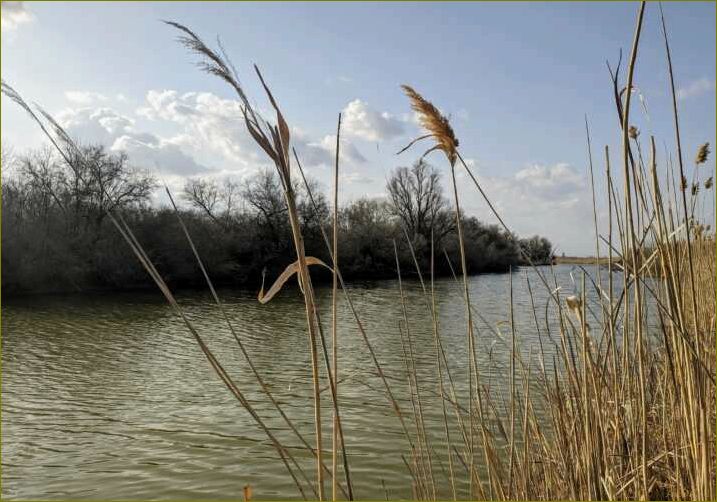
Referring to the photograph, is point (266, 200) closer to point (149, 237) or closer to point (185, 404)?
point (149, 237)

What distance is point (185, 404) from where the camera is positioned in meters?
8.55

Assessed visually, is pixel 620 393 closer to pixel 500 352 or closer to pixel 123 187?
pixel 500 352

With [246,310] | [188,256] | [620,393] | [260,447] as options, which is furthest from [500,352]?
[188,256]

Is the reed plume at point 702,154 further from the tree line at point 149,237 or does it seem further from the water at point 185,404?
the tree line at point 149,237

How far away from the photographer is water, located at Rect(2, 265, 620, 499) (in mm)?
5703

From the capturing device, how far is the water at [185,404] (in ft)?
18.7

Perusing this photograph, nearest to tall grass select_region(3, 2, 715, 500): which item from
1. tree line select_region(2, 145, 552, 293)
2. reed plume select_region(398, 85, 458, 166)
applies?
reed plume select_region(398, 85, 458, 166)

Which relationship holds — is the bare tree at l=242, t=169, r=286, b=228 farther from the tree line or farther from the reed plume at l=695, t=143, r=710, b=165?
the reed plume at l=695, t=143, r=710, b=165

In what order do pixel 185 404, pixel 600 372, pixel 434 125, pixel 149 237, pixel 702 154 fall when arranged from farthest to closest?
pixel 149 237
pixel 185 404
pixel 702 154
pixel 600 372
pixel 434 125

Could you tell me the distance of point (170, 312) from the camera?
68.4 feet

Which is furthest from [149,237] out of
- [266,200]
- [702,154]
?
[702,154]

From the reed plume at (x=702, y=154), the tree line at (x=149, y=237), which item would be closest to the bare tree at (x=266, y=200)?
the tree line at (x=149, y=237)

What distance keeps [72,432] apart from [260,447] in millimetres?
2916

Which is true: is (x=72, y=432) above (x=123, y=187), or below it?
below
